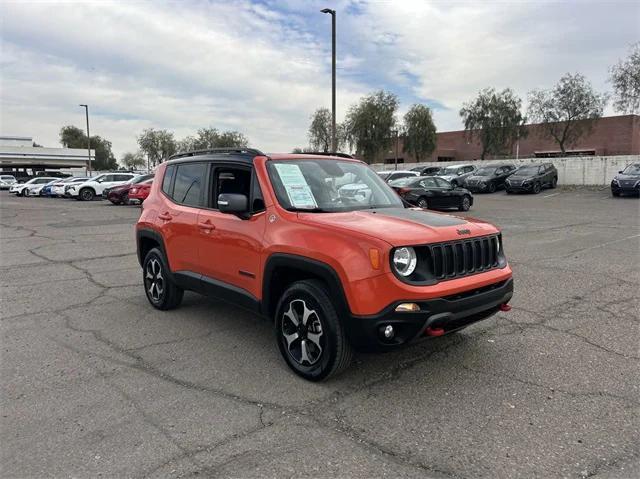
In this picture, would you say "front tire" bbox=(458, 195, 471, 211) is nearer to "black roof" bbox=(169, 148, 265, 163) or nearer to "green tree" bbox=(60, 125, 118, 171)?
"black roof" bbox=(169, 148, 265, 163)

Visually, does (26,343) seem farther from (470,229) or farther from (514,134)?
(514,134)

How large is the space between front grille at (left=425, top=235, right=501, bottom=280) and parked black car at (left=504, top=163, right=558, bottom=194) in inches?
959

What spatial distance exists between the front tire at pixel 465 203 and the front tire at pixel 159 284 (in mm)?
14825

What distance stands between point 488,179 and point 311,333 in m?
26.7

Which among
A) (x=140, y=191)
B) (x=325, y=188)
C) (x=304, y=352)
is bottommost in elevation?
(x=304, y=352)

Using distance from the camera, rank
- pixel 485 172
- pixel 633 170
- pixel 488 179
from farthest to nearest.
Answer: pixel 485 172
pixel 488 179
pixel 633 170

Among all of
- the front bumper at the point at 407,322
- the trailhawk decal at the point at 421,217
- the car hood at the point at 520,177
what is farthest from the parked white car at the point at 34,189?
the front bumper at the point at 407,322

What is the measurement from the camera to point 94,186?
3072cm

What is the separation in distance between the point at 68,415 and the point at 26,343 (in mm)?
1813

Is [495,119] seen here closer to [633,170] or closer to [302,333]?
[633,170]

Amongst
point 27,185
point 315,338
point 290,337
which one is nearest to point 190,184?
point 290,337

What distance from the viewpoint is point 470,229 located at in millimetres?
3932

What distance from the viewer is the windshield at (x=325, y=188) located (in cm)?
421

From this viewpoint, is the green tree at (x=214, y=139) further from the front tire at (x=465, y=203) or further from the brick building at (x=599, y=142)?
the front tire at (x=465, y=203)
